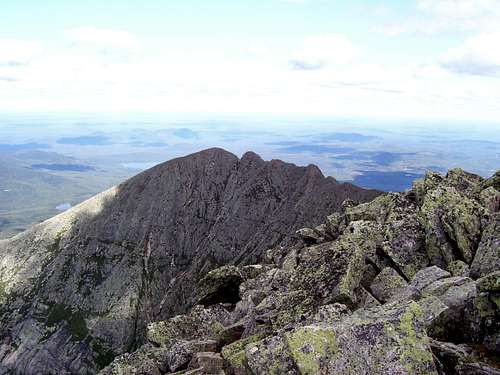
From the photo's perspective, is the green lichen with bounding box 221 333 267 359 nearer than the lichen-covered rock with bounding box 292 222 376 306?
Yes

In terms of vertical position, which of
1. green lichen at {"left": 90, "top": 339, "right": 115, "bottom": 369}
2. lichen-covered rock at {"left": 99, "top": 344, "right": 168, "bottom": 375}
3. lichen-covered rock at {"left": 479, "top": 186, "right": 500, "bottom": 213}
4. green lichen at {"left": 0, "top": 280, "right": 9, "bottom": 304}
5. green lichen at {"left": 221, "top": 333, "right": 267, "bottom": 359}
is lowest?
green lichen at {"left": 90, "top": 339, "right": 115, "bottom": 369}

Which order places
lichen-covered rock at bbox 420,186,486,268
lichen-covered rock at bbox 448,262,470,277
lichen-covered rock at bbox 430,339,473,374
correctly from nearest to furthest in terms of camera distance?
lichen-covered rock at bbox 430,339,473,374
lichen-covered rock at bbox 448,262,470,277
lichen-covered rock at bbox 420,186,486,268

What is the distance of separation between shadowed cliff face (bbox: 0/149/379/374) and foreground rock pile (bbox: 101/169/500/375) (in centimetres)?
11153

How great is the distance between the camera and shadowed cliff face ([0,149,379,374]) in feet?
526

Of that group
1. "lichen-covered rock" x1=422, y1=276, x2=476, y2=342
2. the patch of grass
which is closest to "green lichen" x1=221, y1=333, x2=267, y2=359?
"lichen-covered rock" x1=422, y1=276, x2=476, y2=342

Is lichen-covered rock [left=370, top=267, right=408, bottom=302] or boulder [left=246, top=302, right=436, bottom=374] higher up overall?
boulder [left=246, top=302, right=436, bottom=374]

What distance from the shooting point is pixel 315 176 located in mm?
179875

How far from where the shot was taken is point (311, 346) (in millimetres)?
16625

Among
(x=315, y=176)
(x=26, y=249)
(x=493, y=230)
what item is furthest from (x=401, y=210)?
(x=26, y=249)

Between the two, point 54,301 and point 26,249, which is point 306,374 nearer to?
point 54,301

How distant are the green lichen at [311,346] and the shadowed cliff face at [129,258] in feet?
448

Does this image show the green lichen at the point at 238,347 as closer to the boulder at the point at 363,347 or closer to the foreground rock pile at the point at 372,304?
the foreground rock pile at the point at 372,304

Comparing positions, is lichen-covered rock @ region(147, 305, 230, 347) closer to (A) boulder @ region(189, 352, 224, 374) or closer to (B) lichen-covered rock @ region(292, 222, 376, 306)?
(B) lichen-covered rock @ region(292, 222, 376, 306)

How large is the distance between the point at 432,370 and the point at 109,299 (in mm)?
171554
